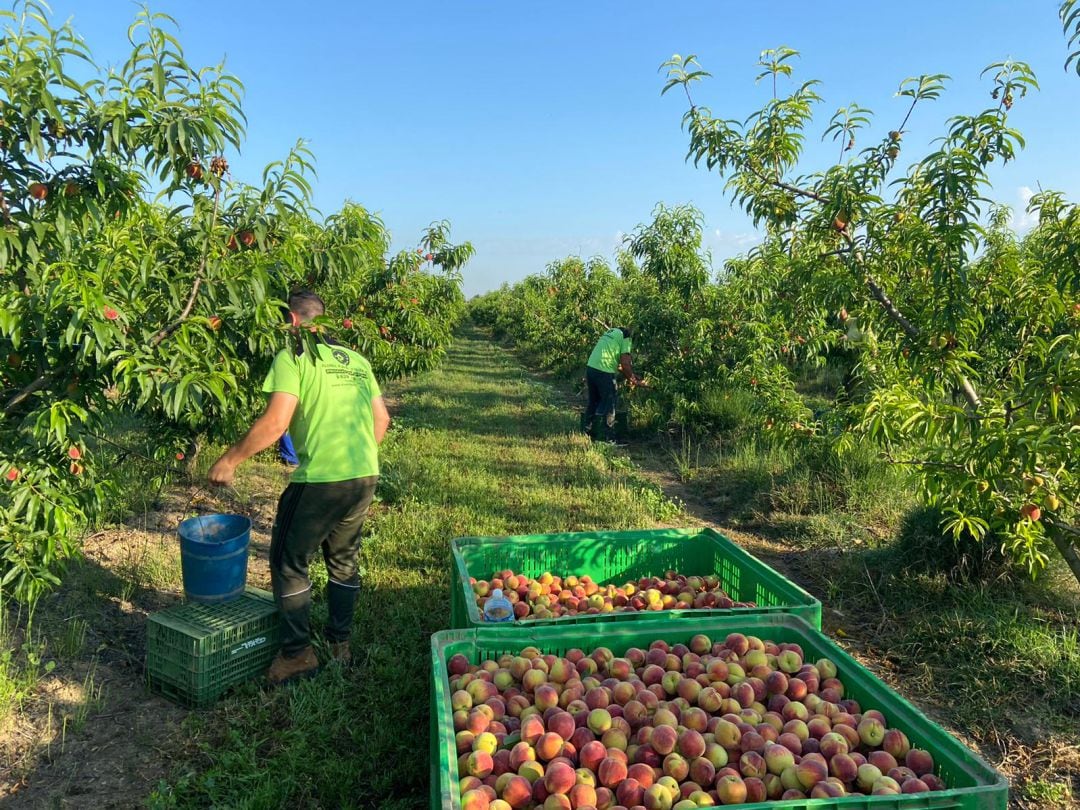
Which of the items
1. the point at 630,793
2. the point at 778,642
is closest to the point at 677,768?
the point at 630,793

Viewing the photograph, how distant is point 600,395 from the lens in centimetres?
996

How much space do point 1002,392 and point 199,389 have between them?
377 cm

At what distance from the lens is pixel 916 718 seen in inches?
81.9

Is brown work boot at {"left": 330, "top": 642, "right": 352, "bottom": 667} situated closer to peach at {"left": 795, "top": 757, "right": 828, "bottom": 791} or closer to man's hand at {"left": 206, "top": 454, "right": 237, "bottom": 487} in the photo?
man's hand at {"left": 206, "top": 454, "right": 237, "bottom": 487}

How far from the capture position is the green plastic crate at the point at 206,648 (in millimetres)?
3164

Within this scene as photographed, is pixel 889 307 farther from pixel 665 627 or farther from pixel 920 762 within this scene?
pixel 920 762

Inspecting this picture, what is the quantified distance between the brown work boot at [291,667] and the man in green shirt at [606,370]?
22.1ft

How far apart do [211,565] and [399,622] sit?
1.09 meters

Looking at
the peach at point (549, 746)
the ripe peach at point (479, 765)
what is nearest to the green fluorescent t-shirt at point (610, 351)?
the peach at point (549, 746)

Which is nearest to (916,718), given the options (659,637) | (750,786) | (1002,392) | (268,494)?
(750,786)

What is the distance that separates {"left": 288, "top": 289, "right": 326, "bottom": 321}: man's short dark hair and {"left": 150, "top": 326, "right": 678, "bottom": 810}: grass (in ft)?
5.76

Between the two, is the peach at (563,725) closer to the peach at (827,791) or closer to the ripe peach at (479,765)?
the ripe peach at (479,765)

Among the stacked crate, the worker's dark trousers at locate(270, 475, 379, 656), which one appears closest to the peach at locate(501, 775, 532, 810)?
the stacked crate

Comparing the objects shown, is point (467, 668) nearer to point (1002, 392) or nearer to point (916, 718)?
point (916, 718)
